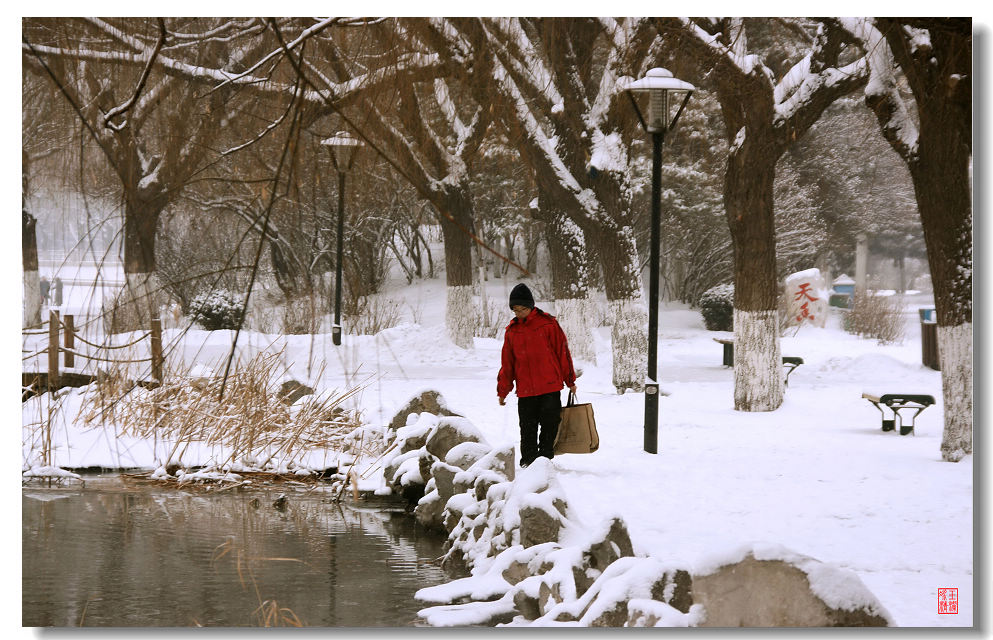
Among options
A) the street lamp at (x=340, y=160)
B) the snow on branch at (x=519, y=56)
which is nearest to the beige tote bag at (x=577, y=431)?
the street lamp at (x=340, y=160)

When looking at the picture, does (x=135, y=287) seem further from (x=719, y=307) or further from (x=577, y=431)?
(x=719, y=307)

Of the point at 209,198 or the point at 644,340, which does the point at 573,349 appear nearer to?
the point at 644,340

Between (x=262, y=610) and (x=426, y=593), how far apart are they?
610 mm

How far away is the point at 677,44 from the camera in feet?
18.8

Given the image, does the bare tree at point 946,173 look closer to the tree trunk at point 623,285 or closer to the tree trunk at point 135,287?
the tree trunk at point 623,285

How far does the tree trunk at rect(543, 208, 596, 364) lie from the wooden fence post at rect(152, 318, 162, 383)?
257 cm

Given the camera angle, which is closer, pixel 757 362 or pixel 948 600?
pixel 948 600

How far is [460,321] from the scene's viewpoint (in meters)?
5.30

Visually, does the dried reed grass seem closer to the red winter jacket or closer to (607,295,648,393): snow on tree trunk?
the red winter jacket

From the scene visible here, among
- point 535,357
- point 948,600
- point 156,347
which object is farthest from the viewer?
point 535,357

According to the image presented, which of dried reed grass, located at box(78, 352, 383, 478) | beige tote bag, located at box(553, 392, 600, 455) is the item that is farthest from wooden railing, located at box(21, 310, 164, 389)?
beige tote bag, located at box(553, 392, 600, 455)

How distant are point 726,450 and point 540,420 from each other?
98 centimetres

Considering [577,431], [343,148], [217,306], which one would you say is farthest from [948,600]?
[343,148]
